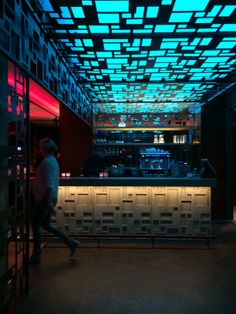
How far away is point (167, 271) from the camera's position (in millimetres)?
4199

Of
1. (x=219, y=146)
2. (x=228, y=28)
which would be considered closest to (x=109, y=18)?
(x=228, y=28)

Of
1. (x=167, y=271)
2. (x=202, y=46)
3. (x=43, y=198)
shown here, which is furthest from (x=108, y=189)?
(x=202, y=46)

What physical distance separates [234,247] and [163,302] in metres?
2.62

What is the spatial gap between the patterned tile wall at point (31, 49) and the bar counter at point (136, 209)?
5.44 feet

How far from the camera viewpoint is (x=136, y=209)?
552 cm

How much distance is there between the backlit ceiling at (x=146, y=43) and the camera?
3.45m

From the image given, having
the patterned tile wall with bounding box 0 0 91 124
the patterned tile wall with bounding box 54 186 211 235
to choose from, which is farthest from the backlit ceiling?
the patterned tile wall with bounding box 54 186 211 235

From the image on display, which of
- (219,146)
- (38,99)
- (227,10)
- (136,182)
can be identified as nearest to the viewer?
(227,10)

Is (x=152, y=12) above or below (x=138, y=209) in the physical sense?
above

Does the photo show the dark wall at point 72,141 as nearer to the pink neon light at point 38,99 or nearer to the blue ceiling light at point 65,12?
the pink neon light at point 38,99

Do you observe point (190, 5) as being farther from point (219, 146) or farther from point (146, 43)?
point (219, 146)

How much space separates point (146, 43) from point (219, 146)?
4.37 meters

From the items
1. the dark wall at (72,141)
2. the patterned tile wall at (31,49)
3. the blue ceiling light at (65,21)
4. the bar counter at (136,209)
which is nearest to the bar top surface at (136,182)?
the bar counter at (136,209)

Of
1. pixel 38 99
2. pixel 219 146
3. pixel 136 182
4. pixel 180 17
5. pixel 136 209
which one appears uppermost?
pixel 180 17
